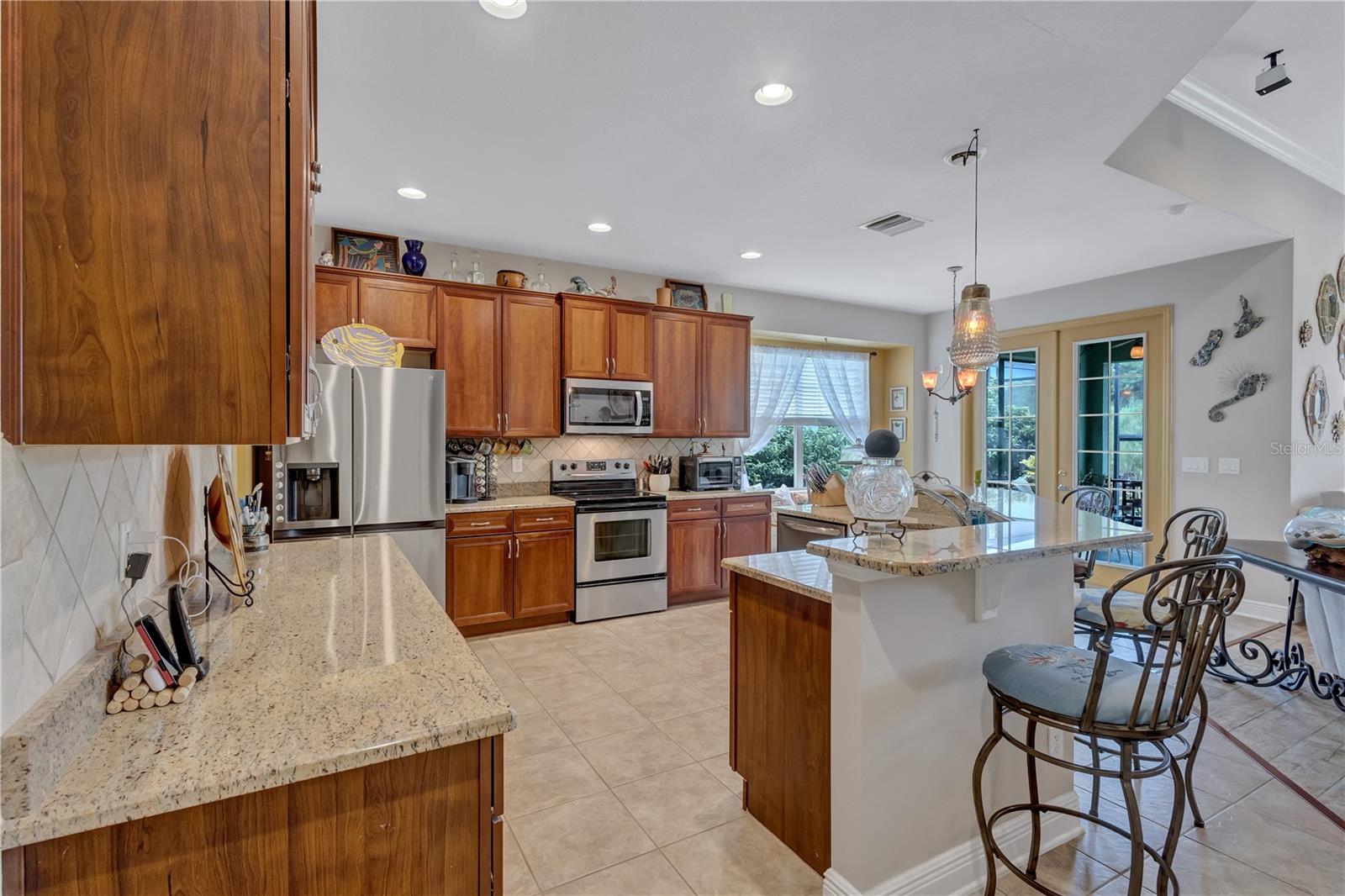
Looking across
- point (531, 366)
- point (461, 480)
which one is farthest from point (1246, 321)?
point (461, 480)

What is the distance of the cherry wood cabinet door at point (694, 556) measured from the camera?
4902mm

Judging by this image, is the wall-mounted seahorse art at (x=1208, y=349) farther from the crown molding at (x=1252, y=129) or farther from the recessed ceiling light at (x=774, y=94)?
the recessed ceiling light at (x=774, y=94)

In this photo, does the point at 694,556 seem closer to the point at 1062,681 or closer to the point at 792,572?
the point at 792,572

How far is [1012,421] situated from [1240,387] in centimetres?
185

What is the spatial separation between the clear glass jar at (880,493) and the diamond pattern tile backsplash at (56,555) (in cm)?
156

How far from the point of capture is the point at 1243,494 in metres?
4.46

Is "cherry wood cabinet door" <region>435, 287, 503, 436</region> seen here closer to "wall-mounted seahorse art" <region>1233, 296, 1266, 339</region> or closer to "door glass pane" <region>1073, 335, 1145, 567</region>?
"door glass pane" <region>1073, 335, 1145, 567</region>

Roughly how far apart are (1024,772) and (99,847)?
2343 millimetres

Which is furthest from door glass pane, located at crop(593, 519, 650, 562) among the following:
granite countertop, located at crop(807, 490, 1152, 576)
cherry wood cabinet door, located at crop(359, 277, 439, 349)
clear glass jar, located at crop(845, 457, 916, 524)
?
clear glass jar, located at crop(845, 457, 916, 524)

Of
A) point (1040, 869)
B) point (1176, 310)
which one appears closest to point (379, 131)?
point (1040, 869)

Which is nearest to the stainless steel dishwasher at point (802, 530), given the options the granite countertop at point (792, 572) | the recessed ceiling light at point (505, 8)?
the granite countertop at point (792, 572)

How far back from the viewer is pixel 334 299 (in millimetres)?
3945

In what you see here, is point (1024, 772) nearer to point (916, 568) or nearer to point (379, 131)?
point (916, 568)

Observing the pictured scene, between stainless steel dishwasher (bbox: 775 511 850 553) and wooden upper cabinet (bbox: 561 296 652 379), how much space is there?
1.74m
